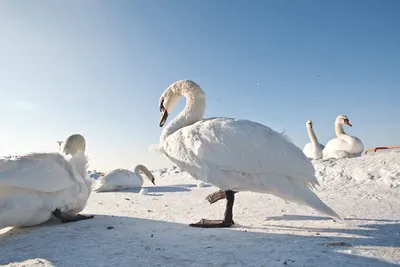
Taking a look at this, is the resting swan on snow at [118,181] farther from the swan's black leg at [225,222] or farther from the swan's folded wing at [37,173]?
the swan's black leg at [225,222]

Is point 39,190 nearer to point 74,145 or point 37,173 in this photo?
point 37,173

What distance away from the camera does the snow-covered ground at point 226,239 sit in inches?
99.0

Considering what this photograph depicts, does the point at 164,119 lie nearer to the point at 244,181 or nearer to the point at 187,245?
the point at 244,181

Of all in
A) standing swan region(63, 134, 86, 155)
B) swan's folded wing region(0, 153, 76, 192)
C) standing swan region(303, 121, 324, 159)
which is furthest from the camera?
standing swan region(303, 121, 324, 159)

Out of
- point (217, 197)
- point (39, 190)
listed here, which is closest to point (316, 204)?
point (217, 197)

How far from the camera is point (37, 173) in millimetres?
3676

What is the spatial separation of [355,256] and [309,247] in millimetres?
405

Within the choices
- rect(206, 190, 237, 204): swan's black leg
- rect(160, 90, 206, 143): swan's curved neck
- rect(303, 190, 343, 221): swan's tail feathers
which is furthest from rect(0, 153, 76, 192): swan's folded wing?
rect(303, 190, 343, 221): swan's tail feathers

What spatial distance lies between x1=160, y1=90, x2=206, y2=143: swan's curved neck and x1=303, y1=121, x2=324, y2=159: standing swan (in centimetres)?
1245

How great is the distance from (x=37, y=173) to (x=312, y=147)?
15448mm

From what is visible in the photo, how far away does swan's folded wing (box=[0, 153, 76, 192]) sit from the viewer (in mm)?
3443

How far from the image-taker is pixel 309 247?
277 cm

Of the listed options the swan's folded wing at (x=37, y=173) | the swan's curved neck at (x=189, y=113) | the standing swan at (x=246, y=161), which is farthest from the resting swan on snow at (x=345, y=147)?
the swan's folded wing at (x=37, y=173)

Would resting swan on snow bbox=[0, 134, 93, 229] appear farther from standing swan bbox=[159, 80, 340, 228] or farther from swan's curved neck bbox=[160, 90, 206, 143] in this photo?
standing swan bbox=[159, 80, 340, 228]
